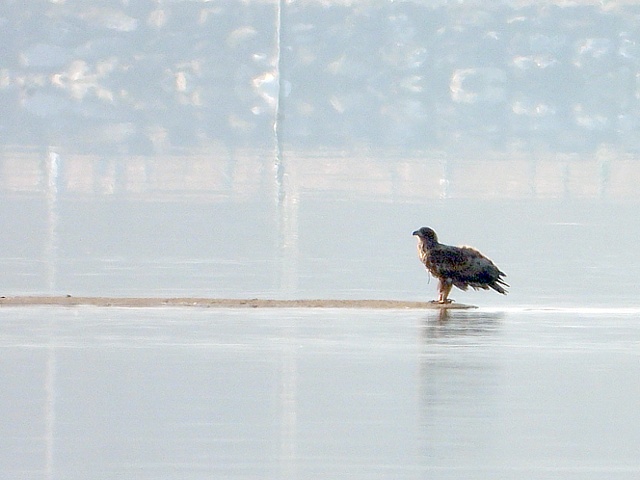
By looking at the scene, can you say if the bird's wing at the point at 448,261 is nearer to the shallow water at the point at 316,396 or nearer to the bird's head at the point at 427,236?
the bird's head at the point at 427,236

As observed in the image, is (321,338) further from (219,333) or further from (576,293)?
(576,293)

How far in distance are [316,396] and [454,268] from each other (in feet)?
19.9

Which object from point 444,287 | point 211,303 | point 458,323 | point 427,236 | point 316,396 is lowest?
point 316,396

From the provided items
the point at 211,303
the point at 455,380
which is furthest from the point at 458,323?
the point at 455,380

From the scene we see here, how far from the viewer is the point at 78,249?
101 ft

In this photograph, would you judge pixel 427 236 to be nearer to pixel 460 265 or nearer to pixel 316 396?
pixel 460 265

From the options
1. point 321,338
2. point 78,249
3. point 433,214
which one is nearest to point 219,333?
point 321,338

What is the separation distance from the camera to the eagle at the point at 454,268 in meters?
18.7

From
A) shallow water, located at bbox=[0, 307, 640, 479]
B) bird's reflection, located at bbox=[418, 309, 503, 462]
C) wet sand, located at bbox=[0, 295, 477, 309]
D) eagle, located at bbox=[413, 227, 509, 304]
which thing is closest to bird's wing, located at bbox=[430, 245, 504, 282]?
eagle, located at bbox=[413, 227, 509, 304]

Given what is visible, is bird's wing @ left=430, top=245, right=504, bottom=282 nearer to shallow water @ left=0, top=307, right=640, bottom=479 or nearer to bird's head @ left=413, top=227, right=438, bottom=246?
bird's head @ left=413, top=227, right=438, bottom=246

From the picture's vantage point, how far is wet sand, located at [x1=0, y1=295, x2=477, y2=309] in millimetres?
18734

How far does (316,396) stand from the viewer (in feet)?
42.0

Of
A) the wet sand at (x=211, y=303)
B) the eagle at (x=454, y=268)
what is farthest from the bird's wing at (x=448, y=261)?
the wet sand at (x=211, y=303)

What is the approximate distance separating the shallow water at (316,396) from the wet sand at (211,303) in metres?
0.89
